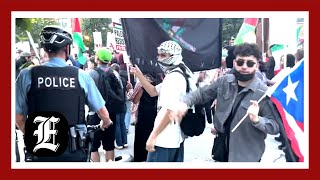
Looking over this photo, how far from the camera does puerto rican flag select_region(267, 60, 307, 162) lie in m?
3.97

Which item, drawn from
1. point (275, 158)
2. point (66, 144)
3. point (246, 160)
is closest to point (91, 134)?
point (66, 144)

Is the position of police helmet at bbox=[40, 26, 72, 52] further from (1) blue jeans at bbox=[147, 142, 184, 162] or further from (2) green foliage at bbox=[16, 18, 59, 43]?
(1) blue jeans at bbox=[147, 142, 184, 162]

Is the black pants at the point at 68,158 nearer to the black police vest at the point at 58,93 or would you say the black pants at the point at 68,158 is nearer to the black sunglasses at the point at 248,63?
the black police vest at the point at 58,93

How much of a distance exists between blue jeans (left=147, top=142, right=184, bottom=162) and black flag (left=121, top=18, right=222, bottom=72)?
72cm

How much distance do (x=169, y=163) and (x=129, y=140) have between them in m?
0.59

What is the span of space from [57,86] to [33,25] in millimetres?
685

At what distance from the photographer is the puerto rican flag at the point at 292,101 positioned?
3.97 meters

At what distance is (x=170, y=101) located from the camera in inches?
157

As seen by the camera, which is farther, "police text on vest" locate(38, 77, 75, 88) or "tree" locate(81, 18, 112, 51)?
"tree" locate(81, 18, 112, 51)

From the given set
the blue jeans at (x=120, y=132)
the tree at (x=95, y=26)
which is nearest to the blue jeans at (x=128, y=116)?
the blue jeans at (x=120, y=132)

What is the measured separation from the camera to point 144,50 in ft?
13.6

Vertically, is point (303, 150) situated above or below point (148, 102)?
below

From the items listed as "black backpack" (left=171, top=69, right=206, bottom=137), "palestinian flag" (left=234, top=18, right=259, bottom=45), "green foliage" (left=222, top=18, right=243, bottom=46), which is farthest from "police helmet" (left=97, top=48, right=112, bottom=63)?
"palestinian flag" (left=234, top=18, right=259, bottom=45)

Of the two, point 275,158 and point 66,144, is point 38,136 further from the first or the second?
point 275,158
